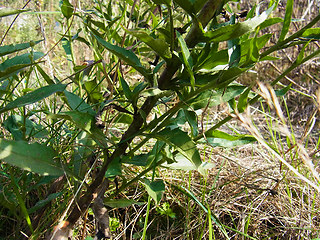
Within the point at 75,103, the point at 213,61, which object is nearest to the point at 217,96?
the point at 213,61

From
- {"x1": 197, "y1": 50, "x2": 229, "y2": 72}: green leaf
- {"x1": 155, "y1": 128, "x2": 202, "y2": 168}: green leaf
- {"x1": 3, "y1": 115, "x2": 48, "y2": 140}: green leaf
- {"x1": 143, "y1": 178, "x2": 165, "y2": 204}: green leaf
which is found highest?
{"x1": 197, "y1": 50, "x2": 229, "y2": 72}: green leaf

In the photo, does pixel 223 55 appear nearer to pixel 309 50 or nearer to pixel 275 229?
pixel 275 229

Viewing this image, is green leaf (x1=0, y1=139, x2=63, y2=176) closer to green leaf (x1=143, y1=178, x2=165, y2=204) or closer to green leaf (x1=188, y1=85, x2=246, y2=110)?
green leaf (x1=143, y1=178, x2=165, y2=204)

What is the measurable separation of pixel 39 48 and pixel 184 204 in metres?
2.21

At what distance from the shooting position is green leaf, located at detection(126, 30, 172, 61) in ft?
1.88

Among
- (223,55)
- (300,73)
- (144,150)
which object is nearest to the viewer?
(223,55)

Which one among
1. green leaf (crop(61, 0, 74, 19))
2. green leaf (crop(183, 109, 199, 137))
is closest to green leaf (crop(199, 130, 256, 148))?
green leaf (crop(183, 109, 199, 137))

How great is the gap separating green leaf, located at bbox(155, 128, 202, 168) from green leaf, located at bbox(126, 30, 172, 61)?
16cm

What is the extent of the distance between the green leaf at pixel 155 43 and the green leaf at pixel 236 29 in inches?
3.2

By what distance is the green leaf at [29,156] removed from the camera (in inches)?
22.5

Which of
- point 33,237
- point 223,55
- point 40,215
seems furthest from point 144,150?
point 223,55

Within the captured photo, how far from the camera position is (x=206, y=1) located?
597 mm

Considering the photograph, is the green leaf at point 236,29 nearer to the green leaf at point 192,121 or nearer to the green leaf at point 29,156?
the green leaf at point 192,121

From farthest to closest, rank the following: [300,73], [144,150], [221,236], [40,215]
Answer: [300,73] < [144,150] < [221,236] < [40,215]
